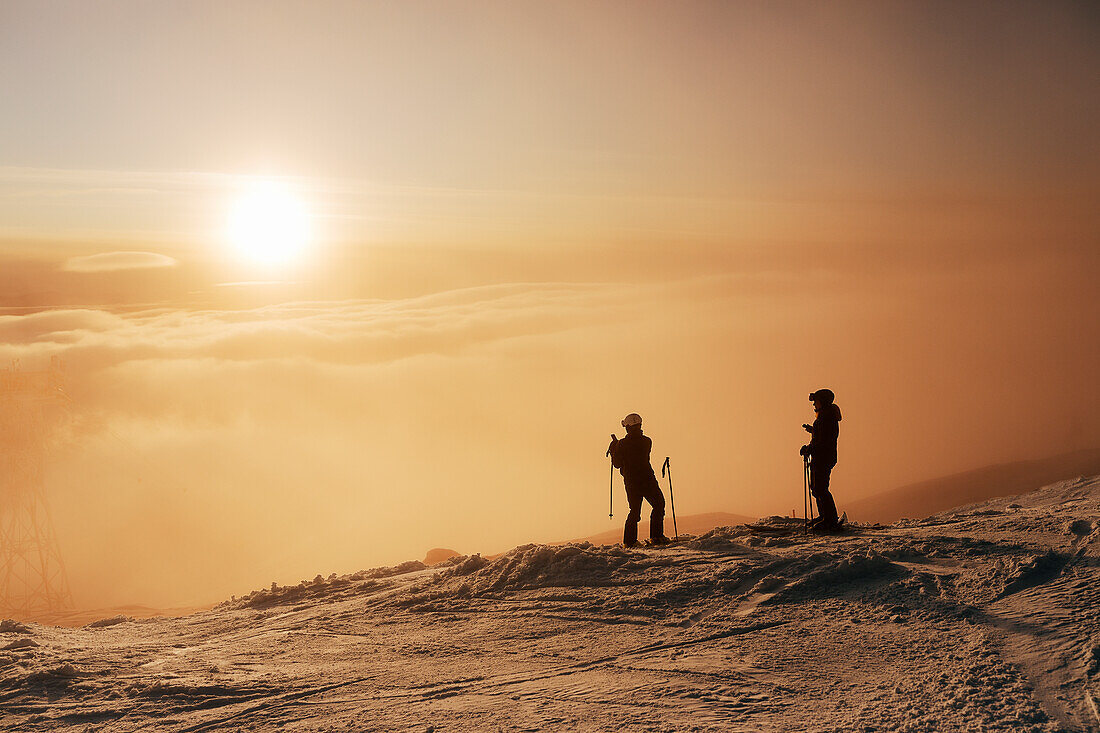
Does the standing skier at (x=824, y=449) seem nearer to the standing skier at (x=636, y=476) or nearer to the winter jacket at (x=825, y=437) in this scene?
the winter jacket at (x=825, y=437)

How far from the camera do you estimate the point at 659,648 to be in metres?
7.54

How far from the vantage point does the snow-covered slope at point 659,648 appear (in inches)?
242

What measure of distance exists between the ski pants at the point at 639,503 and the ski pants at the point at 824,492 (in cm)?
225

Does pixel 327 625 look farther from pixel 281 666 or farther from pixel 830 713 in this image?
pixel 830 713

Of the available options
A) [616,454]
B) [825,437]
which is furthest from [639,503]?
[825,437]

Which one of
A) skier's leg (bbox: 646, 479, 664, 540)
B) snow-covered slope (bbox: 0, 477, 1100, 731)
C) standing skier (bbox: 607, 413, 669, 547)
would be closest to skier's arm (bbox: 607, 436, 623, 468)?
standing skier (bbox: 607, 413, 669, 547)

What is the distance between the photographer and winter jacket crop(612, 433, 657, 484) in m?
12.0

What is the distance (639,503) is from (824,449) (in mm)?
2787

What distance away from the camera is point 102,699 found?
7441 millimetres

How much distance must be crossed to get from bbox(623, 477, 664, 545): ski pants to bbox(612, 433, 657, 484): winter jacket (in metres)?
0.06

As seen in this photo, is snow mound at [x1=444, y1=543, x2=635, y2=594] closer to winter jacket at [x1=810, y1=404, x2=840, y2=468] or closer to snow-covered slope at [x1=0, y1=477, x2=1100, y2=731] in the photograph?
snow-covered slope at [x1=0, y1=477, x2=1100, y2=731]

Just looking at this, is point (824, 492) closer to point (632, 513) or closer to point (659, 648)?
point (632, 513)

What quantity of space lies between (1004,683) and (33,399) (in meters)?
39.4

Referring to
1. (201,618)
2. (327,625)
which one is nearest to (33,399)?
(201,618)
